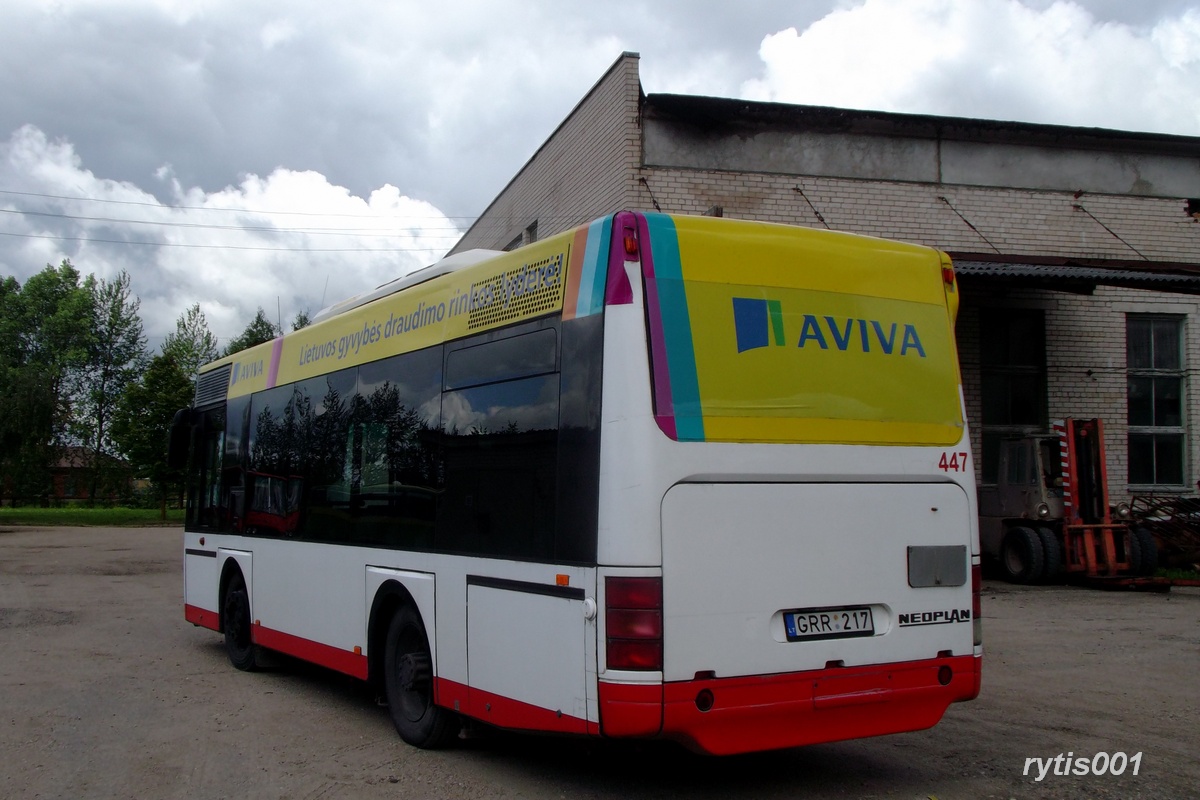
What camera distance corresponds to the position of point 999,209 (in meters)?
18.2

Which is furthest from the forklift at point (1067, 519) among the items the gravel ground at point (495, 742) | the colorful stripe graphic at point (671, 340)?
the colorful stripe graphic at point (671, 340)

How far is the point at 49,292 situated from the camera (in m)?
70.4

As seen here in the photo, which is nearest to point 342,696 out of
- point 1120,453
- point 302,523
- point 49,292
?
point 302,523

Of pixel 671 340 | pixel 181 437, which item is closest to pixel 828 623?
pixel 671 340

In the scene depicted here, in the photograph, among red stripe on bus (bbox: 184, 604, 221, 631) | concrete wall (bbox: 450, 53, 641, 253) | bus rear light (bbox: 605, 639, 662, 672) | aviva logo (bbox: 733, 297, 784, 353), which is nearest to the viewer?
bus rear light (bbox: 605, 639, 662, 672)

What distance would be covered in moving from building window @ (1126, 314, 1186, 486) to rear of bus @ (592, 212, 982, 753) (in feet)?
50.4

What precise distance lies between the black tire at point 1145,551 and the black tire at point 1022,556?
1.50 metres

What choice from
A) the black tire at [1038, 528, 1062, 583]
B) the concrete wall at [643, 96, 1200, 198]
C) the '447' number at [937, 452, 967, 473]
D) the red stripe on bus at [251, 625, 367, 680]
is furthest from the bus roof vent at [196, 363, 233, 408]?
the black tire at [1038, 528, 1062, 583]

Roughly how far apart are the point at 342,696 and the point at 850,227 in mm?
11642

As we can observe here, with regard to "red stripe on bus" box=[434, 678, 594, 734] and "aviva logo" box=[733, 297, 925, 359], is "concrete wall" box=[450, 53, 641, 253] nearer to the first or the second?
"aviva logo" box=[733, 297, 925, 359]

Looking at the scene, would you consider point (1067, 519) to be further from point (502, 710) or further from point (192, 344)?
point (192, 344)

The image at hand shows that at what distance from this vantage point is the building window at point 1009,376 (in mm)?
18625

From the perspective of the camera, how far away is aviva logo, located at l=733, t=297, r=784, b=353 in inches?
207

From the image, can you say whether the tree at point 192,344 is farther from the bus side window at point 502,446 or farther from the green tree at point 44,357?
the bus side window at point 502,446
